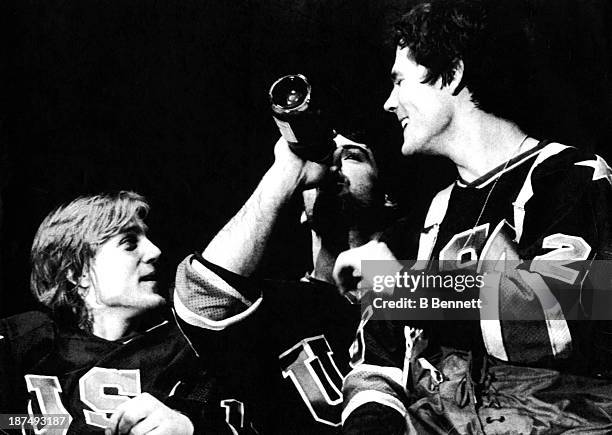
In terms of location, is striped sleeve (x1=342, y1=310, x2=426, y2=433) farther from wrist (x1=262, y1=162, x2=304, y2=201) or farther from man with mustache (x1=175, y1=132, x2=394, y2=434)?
wrist (x1=262, y1=162, x2=304, y2=201)

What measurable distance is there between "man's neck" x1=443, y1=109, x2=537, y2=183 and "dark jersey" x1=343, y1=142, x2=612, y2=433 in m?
0.03

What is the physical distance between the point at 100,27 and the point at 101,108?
30 centimetres

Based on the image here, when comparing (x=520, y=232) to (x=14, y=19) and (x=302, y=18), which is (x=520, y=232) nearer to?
(x=302, y=18)

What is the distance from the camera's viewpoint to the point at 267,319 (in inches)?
108

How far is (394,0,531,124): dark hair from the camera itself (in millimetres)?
2713

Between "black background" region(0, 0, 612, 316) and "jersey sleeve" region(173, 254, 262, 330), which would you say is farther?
"black background" region(0, 0, 612, 316)

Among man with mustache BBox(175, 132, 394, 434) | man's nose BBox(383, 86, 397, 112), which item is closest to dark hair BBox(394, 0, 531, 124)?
man's nose BBox(383, 86, 397, 112)

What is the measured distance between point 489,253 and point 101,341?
132 centimetres

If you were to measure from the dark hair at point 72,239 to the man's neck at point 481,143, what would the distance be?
109 centimetres

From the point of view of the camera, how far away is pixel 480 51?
8.90ft

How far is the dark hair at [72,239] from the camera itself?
292cm

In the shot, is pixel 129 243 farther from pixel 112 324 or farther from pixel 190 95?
pixel 190 95

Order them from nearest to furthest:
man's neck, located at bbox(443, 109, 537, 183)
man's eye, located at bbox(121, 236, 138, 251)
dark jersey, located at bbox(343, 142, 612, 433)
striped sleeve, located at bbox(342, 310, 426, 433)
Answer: dark jersey, located at bbox(343, 142, 612, 433) < striped sleeve, located at bbox(342, 310, 426, 433) < man's neck, located at bbox(443, 109, 537, 183) < man's eye, located at bbox(121, 236, 138, 251)

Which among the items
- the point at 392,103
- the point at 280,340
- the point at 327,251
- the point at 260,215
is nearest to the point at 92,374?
the point at 280,340
